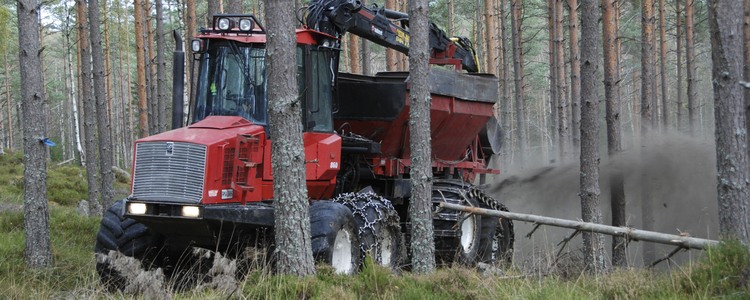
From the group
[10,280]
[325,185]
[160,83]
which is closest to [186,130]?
[325,185]

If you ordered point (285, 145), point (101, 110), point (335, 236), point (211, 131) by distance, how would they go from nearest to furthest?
point (285, 145) < point (335, 236) < point (211, 131) < point (101, 110)

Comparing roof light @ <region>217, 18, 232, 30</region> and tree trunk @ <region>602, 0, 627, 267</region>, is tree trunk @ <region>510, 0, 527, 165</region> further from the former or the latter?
roof light @ <region>217, 18, 232, 30</region>

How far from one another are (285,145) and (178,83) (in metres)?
2.81

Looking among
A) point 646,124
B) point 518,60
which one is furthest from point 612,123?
point 518,60

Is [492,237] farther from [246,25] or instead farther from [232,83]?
[246,25]

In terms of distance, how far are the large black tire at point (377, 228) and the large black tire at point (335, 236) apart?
189 millimetres

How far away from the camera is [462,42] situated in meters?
13.7

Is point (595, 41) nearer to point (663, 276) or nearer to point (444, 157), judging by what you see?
point (444, 157)

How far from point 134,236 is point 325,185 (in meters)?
2.41

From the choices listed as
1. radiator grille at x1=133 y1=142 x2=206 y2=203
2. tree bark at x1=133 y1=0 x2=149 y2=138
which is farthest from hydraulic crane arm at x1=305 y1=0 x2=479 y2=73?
tree bark at x1=133 y1=0 x2=149 y2=138

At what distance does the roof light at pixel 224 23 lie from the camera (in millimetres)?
8812

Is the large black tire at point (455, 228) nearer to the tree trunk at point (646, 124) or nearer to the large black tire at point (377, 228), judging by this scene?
the large black tire at point (377, 228)

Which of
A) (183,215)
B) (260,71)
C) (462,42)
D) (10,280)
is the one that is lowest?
(10,280)

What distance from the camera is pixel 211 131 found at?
809cm
